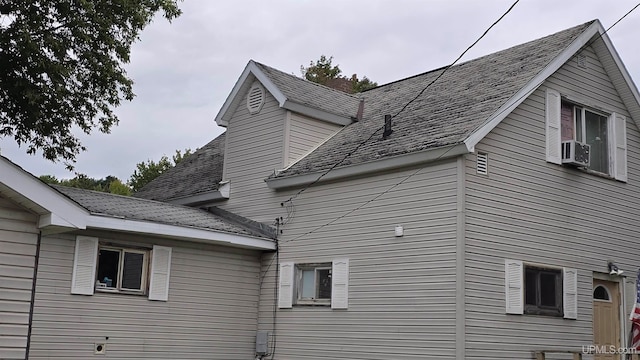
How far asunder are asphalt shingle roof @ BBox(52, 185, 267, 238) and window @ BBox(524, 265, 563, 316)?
5530mm

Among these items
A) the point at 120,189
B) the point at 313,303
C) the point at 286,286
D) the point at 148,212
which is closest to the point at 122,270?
the point at 148,212

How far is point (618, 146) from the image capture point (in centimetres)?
1529

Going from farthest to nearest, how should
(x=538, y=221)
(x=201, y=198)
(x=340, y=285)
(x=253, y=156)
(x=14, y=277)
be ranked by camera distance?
(x=201, y=198)
(x=253, y=156)
(x=340, y=285)
(x=538, y=221)
(x=14, y=277)

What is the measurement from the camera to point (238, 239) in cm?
1514

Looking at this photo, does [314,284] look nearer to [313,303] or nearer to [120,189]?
[313,303]

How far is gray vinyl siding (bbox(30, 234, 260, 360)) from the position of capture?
12969mm

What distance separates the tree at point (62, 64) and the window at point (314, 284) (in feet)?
22.0

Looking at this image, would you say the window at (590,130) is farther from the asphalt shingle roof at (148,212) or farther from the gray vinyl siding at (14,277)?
the gray vinyl siding at (14,277)

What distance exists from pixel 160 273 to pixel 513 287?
6.50 metres

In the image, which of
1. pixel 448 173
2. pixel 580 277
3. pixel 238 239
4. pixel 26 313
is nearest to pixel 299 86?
pixel 238 239

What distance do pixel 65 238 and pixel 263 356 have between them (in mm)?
4822

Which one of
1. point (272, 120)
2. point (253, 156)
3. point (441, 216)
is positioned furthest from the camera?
point (253, 156)

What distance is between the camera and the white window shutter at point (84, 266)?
43.4ft

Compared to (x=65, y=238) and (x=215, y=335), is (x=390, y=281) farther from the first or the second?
(x=65, y=238)
